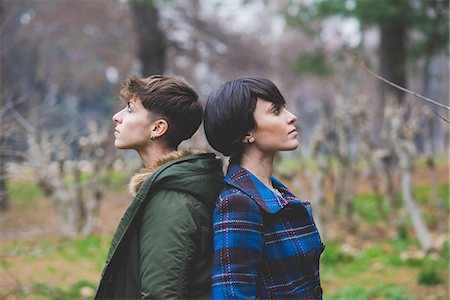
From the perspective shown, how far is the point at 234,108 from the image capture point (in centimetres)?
197

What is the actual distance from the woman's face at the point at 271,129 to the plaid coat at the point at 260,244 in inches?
4.6

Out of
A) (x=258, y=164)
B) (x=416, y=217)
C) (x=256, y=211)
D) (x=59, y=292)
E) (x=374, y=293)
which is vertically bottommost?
(x=374, y=293)

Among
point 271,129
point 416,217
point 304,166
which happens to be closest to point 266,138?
point 271,129

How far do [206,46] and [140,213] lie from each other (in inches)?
518

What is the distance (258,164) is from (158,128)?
0.37 metres

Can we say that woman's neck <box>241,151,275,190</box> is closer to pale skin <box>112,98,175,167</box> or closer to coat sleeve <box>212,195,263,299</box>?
coat sleeve <box>212,195,263,299</box>

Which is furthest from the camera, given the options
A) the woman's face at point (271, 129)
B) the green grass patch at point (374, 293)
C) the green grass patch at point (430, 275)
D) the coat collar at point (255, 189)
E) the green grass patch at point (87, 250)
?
the green grass patch at point (87, 250)

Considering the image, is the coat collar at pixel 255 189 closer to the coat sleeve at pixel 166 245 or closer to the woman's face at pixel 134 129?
the coat sleeve at pixel 166 245

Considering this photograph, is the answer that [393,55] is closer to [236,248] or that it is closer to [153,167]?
[153,167]

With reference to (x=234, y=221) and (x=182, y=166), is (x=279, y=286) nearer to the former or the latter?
(x=234, y=221)

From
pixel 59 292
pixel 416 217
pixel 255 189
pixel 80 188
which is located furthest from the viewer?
pixel 80 188

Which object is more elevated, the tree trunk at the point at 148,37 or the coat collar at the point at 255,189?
the tree trunk at the point at 148,37

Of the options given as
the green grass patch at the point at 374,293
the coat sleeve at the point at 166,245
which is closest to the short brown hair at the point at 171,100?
the coat sleeve at the point at 166,245

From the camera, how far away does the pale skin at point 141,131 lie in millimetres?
2078
